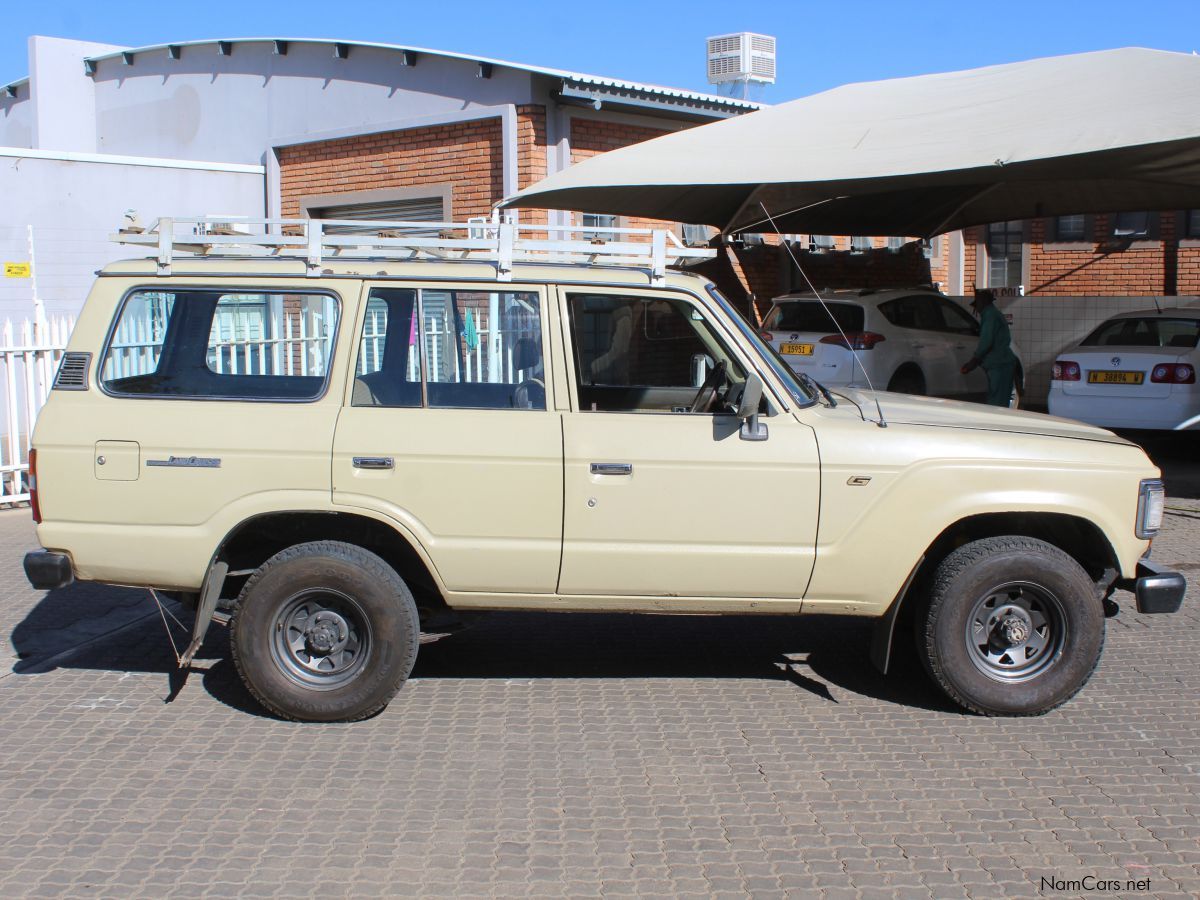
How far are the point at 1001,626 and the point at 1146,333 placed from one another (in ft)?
28.8

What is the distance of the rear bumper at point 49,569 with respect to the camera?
5.13 metres

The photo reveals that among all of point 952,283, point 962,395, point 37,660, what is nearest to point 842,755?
point 37,660

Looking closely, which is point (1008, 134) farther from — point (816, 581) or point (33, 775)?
point (33, 775)

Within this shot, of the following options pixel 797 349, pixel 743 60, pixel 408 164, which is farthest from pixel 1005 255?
pixel 408 164

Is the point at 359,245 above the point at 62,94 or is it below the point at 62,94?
below

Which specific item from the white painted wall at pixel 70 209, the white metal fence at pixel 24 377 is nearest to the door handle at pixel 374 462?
the white metal fence at pixel 24 377

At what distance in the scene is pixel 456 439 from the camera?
5.11 meters

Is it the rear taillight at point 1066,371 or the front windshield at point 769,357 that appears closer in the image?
the front windshield at point 769,357

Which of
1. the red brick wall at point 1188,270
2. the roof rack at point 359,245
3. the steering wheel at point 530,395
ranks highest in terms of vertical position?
the red brick wall at point 1188,270

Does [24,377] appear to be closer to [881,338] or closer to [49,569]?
[49,569]

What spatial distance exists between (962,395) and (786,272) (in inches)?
121

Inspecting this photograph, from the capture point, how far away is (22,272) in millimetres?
14875

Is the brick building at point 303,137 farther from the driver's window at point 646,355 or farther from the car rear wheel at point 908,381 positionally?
the driver's window at point 646,355

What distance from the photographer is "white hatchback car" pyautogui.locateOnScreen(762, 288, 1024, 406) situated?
13.7 m
